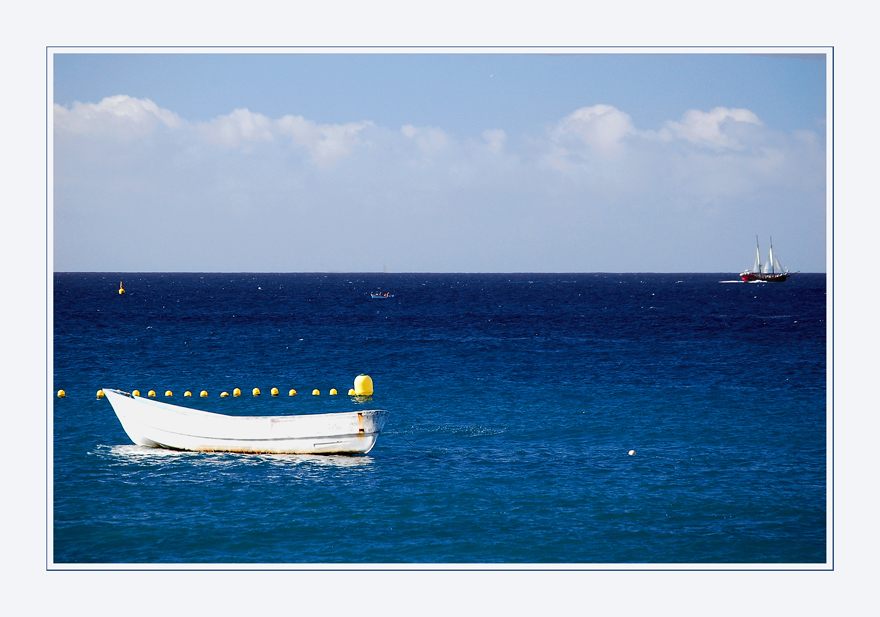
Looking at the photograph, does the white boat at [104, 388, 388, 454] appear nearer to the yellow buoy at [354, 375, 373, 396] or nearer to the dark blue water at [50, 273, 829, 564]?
the dark blue water at [50, 273, 829, 564]

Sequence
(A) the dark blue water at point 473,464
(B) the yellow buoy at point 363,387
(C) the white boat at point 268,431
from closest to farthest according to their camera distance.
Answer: (A) the dark blue water at point 473,464, (C) the white boat at point 268,431, (B) the yellow buoy at point 363,387

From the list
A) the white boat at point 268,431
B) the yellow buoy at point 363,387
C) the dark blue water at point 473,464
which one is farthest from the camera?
the yellow buoy at point 363,387


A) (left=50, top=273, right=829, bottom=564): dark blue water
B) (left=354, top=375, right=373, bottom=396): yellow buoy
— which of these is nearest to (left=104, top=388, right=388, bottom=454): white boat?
(left=50, top=273, right=829, bottom=564): dark blue water

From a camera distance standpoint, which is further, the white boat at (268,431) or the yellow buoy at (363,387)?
the yellow buoy at (363,387)

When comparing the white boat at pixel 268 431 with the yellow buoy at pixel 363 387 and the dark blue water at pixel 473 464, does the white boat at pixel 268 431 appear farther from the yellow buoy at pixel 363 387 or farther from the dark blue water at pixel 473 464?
the yellow buoy at pixel 363 387

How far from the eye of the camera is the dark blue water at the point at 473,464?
13.0 m

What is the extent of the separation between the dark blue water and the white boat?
34 centimetres

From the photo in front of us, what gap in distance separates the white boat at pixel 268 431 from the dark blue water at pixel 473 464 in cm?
34

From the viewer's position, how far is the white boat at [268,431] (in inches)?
713

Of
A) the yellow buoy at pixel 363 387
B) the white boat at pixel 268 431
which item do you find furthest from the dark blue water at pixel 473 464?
the yellow buoy at pixel 363 387

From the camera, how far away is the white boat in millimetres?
18109

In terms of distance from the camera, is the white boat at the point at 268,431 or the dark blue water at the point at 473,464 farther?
A: the white boat at the point at 268,431
